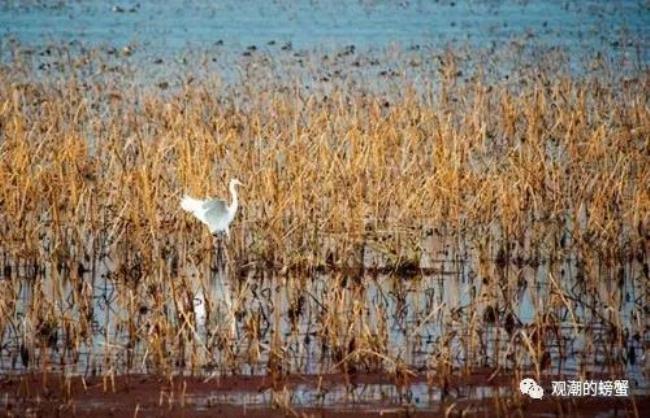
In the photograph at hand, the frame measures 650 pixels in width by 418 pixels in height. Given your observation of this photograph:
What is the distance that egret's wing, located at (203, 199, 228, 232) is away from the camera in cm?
1142

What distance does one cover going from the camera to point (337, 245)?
11.8 m

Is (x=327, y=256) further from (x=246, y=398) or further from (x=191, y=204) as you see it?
(x=246, y=398)

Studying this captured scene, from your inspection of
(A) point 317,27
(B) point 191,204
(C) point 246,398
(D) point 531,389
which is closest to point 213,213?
(B) point 191,204

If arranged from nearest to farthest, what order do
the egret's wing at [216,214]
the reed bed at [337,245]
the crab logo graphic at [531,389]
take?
the crab logo graphic at [531,389], the reed bed at [337,245], the egret's wing at [216,214]

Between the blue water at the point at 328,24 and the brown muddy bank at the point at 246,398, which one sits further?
the blue water at the point at 328,24

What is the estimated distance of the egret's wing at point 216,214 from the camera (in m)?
11.4

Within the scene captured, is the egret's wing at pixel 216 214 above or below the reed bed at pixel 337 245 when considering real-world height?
above

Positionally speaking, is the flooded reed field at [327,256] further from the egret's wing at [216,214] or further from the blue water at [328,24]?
the blue water at [328,24]

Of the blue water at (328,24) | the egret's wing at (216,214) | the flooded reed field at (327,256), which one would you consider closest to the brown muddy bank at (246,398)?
the flooded reed field at (327,256)

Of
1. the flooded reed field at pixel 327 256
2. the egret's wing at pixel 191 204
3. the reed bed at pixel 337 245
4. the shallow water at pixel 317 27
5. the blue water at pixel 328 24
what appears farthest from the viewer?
the blue water at pixel 328 24

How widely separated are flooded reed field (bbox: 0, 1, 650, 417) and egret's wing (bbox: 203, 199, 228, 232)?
35 centimetres

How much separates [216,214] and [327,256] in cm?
89

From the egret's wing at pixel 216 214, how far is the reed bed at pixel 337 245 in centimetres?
33

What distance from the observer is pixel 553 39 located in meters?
30.6
